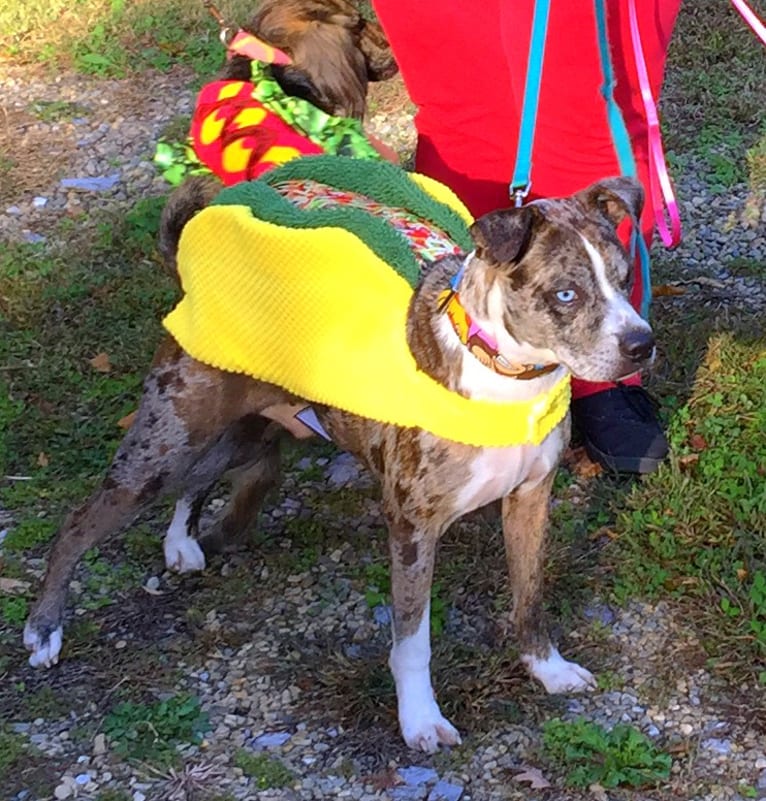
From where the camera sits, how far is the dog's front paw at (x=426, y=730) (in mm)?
3469

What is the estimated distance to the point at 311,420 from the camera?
380 cm

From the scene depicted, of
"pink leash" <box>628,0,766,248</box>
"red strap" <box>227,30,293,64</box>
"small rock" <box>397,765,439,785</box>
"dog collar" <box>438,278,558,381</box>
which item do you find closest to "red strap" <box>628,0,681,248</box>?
"pink leash" <box>628,0,766,248</box>

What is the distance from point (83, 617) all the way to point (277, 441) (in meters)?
0.79

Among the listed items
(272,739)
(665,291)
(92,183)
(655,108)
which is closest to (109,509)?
(272,739)

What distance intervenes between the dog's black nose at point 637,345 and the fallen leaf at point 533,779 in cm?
106

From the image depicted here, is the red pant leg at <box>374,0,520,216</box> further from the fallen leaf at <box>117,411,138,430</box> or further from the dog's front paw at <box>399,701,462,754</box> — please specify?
the dog's front paw at <box>399,701,462,754</box>

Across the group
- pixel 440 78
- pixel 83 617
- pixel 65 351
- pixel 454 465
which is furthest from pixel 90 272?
pixel 454 465

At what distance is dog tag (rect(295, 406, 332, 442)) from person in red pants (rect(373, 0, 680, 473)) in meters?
1.12

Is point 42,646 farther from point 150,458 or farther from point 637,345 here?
point 637,345

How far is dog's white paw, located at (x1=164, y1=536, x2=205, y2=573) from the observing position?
4289mm

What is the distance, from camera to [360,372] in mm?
3365

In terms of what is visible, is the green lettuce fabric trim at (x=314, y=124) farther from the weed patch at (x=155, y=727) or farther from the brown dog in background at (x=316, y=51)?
the weed patch at (x=155, y=727)

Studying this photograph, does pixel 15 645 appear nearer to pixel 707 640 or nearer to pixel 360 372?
pixel 360 372

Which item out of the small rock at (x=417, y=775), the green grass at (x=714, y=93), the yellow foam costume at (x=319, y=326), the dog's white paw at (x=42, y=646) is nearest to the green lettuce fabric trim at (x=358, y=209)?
the yellow foam costume at (x=319, y=326)
